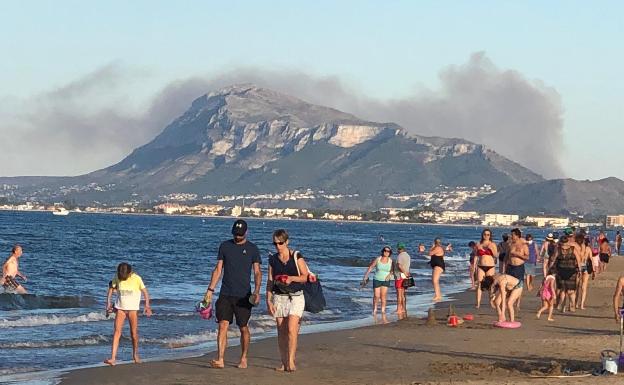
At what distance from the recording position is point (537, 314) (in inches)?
894

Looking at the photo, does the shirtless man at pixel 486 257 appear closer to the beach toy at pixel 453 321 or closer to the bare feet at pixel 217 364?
the beach toy at pixel 453 321

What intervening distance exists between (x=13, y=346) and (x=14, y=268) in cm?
745

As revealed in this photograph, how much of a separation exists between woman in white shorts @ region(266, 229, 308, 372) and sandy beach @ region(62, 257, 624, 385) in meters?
0.74

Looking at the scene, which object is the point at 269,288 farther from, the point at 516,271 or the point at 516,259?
the point at 516,271

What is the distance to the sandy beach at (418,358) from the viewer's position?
1398cm

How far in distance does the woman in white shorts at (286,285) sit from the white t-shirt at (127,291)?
240cm

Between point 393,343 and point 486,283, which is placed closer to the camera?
point 393,343

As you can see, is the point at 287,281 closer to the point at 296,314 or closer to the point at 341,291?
the point at 296,314

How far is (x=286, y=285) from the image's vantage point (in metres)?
13.7

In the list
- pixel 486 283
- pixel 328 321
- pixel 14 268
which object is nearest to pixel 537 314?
pixel 486 283

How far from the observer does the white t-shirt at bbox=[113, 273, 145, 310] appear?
15.4 metres

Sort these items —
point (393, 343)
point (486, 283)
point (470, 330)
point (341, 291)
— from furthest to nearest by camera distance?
point (341, 291)
point (486, 283)
point (470, 330)
point (393, 343)

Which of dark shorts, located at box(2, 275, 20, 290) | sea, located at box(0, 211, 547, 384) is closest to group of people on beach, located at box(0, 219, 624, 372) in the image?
sea, located at box(0, 211, 547, 384)

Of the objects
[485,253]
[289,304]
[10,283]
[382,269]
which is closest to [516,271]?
[485,253]
